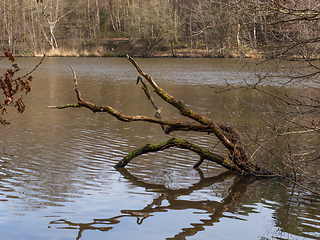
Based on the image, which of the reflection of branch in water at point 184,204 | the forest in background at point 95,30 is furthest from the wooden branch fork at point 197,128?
the forest in background at point 95,30

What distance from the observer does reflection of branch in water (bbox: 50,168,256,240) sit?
479cm

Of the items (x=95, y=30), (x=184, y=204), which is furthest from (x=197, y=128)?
(x=95, y=30)

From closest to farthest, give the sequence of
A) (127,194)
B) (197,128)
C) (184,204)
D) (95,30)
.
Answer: (184,204), (127,194), (197,128), (95,30)

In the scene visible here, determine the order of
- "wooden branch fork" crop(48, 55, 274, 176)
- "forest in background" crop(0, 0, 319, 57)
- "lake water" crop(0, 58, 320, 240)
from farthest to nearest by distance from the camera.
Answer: "forest in background" crop(0, 0, 319, 57)
"wooden branch fork" crop(48, 55, 274, 176)
"lake water" crop(0, 58, 320, 240)

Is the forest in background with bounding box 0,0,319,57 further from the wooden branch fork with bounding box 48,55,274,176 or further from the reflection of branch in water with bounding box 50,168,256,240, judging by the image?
the reflection of branch in water with bounding box 50,168,256,240

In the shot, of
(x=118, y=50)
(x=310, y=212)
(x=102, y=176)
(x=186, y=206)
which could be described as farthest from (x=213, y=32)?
(x=118, y=50)

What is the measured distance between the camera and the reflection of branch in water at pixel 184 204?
4.79 m

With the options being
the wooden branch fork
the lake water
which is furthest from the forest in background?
the wooden branch fork

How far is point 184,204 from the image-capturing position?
18.5 ft

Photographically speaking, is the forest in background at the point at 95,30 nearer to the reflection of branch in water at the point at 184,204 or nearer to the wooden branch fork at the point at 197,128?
the wooden branch fork at the point at 197,128

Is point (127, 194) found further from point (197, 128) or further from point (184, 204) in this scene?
point (197, 128)

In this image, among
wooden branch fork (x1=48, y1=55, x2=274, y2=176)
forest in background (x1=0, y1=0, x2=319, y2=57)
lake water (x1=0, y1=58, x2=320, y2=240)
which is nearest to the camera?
lake water (x1=0, y1=58, x2=320, y2=240)

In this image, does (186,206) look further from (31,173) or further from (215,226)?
(31,173)

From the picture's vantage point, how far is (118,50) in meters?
57.6
